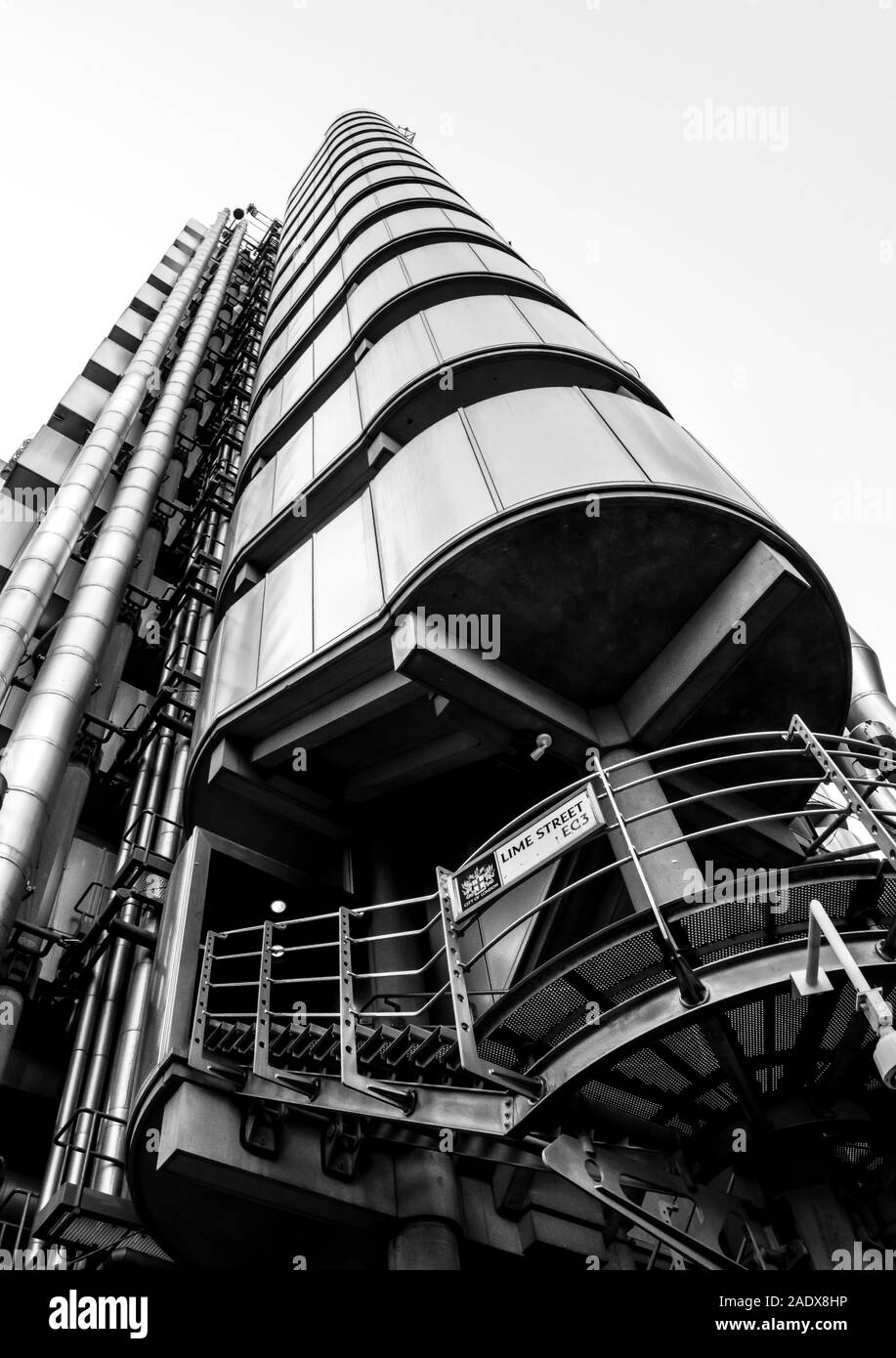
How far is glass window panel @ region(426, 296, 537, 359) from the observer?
13219 millimetres

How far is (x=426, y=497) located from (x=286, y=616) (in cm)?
275

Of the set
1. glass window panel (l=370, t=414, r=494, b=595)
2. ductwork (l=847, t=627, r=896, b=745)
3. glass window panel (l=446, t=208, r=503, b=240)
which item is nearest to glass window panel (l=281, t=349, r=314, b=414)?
glass window panel (l=446, t=208, r=503, b=240)

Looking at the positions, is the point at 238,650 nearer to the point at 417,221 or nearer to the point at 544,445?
the point at 544,445

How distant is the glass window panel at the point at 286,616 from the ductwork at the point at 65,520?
506 cm

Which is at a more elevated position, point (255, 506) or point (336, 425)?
point (336, 425)

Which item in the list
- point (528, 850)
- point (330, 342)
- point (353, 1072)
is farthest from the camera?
point (330, 342)

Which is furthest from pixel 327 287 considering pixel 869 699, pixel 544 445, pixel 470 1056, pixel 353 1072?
pixel 470 1056

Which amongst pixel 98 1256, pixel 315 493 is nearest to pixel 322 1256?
pixel 98 1256

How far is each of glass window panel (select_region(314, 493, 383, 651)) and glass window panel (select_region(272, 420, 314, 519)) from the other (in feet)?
5.90

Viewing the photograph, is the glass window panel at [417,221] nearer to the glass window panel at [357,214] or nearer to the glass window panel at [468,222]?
the glass window panel at [468,222]

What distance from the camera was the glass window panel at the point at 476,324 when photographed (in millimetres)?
13219

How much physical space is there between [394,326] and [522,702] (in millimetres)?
9144

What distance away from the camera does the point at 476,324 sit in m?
13.8

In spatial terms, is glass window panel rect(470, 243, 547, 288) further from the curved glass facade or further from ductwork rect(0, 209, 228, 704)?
ductwork rect(0, 209, 228, 704)
